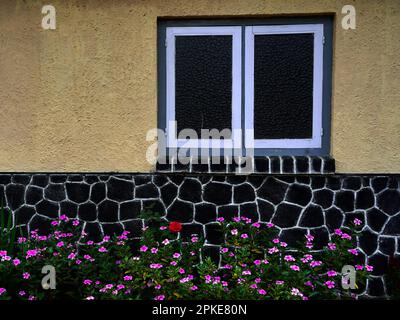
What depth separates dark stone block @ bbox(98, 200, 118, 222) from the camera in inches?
159

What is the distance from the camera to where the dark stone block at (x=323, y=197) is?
3.94 metres

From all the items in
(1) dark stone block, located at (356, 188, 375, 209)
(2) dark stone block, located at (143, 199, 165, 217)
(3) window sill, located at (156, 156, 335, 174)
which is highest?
(3) window sill, located at (156, 156, 335, 174)

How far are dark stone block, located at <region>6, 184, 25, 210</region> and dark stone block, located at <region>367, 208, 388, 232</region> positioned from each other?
3640 mm

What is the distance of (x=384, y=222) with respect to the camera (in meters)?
3.93

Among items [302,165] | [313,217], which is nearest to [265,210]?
[313,217]

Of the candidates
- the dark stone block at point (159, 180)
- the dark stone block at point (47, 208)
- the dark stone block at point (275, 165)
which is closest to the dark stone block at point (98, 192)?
the dark stone block at point (47, 208)

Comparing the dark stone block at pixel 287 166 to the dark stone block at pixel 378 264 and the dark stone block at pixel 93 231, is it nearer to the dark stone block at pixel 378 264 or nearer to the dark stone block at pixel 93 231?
the dark stone block at pixel 378 264

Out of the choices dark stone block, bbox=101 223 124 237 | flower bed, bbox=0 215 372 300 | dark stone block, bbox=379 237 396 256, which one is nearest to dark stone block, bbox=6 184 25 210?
flower bed, bbox=0 215 372 300

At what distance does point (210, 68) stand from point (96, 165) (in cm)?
160

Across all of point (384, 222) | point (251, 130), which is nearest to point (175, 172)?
point (251, 130)

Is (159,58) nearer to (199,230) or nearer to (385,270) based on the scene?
(199,230)

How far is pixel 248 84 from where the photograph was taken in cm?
411

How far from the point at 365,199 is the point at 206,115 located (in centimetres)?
186

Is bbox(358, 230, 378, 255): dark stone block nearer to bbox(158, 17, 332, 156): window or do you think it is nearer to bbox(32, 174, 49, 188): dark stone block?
bbox(158, 17, 332, 156): window
